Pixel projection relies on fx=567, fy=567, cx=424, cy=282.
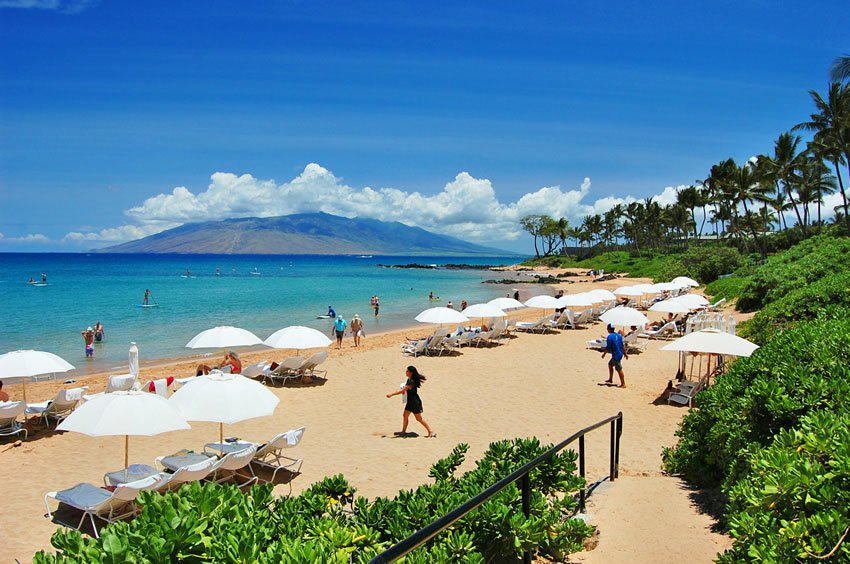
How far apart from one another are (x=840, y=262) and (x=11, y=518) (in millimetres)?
22331

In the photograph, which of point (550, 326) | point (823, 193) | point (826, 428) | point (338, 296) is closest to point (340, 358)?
point (550, 326)

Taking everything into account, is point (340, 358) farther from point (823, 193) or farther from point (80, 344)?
point (823, 193)

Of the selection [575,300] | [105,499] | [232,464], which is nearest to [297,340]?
[232,464]

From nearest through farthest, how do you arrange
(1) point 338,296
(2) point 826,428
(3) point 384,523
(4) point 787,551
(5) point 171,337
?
(4) point 787,551 < (2) point 826,428 < (3) point 384,523 < (5) point 171,337 < (1) point 338,296

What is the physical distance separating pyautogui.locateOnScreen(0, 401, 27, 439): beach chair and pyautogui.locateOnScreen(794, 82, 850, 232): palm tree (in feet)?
137

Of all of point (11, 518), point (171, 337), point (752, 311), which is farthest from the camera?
point (171, 337)

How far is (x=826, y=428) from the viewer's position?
122 inches

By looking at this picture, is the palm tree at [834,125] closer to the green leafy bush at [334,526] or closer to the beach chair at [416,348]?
the beach chair at [416,348]

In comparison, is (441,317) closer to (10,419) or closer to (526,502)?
(10,419)

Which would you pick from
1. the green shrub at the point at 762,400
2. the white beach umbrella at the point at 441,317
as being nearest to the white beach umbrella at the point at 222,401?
the green shrub at the point at 762,400

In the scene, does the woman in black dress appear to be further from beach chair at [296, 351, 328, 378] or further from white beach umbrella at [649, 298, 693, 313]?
white beach umbrella at [649, 298, 693, 313]

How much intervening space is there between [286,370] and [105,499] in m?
8.09

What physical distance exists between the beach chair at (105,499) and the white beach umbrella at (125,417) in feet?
1.97

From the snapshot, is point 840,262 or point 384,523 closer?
point 384,523
